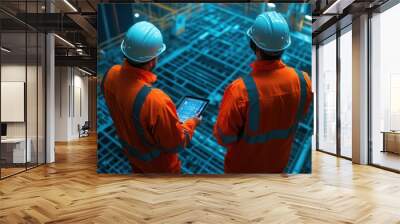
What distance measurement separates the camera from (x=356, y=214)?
178 inches

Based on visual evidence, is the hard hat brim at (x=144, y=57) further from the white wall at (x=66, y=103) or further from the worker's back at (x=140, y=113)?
the white wall at (x=66, y=103)

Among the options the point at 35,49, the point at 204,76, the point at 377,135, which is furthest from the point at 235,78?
the point at 35,49

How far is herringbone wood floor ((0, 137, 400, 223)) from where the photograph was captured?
14.6 ft

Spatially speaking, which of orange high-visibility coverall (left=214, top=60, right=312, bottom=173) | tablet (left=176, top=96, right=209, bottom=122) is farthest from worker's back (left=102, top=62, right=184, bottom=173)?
orange high-visibility coverall (left=214, top=60, right=312, bottom=173)

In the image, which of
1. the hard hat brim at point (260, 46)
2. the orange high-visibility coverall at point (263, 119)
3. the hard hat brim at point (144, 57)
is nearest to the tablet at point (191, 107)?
the orange high-visibility coverall at point (263, 119)

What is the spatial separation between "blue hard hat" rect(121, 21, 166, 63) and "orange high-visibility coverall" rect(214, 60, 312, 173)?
4.79 feet

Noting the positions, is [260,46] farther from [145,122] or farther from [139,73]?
[145,122]

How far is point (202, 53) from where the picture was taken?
23.9 ft

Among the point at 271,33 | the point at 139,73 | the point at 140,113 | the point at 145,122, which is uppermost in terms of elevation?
the point at 271,33

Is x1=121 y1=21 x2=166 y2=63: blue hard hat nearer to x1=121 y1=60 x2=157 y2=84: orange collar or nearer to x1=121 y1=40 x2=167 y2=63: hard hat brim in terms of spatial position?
x1=121 y1=40 x2=167 y2=63: hard hat brim

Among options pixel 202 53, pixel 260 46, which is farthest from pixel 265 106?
pixel 202 53

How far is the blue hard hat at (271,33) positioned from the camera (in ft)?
22.9

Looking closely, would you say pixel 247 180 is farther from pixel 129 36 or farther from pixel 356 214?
pixel 129 36

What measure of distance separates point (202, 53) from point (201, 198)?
2847mm
